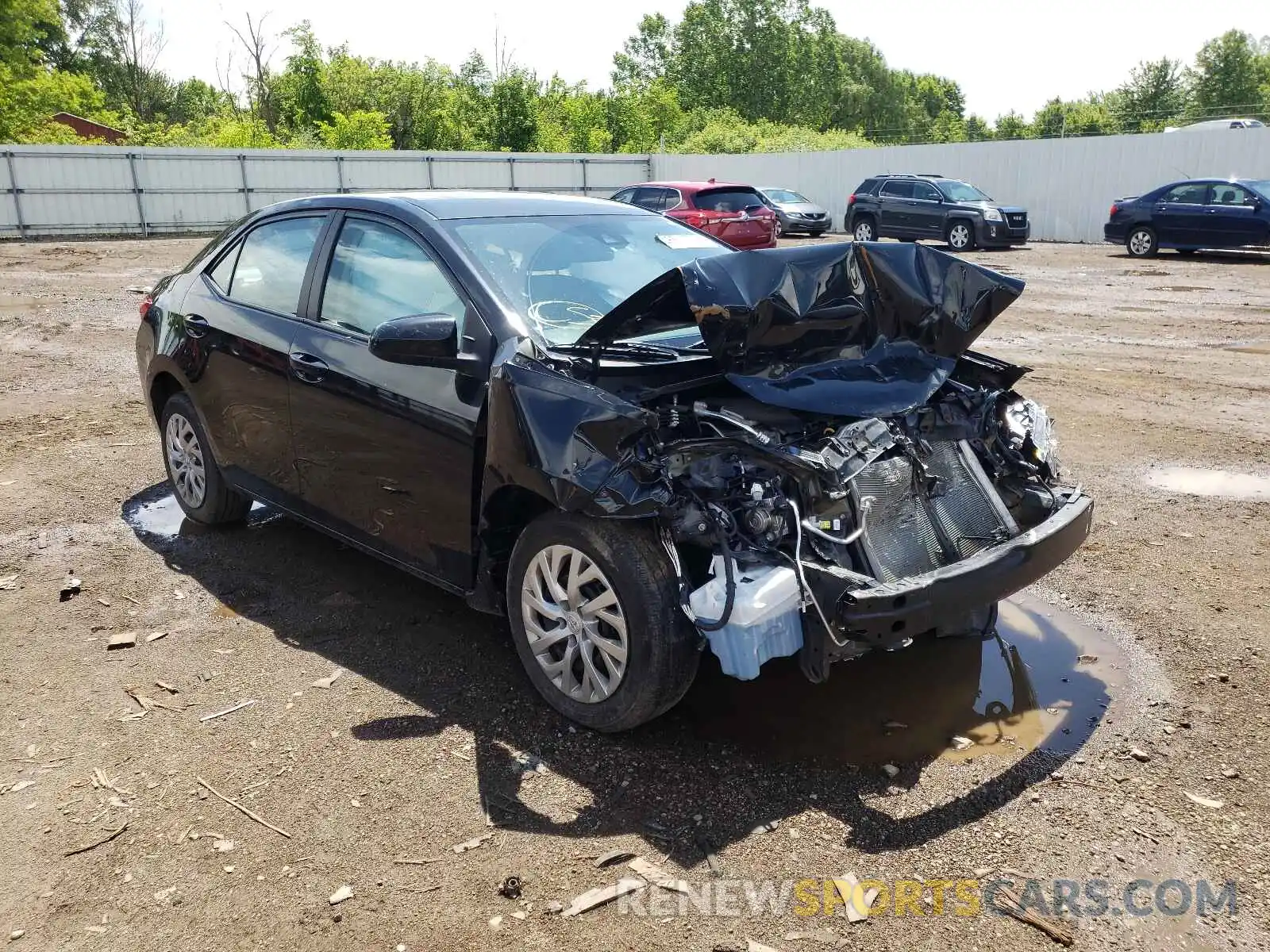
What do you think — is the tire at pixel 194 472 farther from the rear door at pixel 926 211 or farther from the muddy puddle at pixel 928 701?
the rear door at pixel 926 211

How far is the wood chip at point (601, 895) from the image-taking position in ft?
9.31

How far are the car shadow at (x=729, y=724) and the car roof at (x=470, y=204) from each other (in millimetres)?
1758

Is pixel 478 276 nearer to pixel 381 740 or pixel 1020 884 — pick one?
pixel 381 740

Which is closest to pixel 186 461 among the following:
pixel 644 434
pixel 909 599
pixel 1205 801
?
pixel 644 434

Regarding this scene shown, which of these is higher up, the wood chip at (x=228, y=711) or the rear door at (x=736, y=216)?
the rear door at (x=736, y=216)

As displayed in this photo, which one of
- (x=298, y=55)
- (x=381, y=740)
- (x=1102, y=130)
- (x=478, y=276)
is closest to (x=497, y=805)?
(x=381, y=740)

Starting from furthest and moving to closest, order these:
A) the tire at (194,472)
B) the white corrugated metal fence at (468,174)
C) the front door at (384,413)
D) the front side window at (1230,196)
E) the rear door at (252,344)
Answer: the white corrugated metal fence at (468,174) < the front side window at (1230,196) < the tire at (194,472) < the rear door at (252,344) < the front door at (384,413)

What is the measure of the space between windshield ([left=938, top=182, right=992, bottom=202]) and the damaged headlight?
20.9 m

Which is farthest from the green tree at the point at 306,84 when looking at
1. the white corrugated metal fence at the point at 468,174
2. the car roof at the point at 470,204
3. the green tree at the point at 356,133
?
the car roof at the point at 470,204

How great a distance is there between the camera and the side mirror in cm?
379

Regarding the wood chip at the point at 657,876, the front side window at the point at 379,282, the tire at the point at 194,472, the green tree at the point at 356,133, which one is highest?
the green tree at the point at 356,133

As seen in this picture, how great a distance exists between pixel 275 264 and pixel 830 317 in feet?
8.98

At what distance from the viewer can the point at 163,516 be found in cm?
612

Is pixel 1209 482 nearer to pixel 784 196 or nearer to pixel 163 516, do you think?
pixel 163 516
